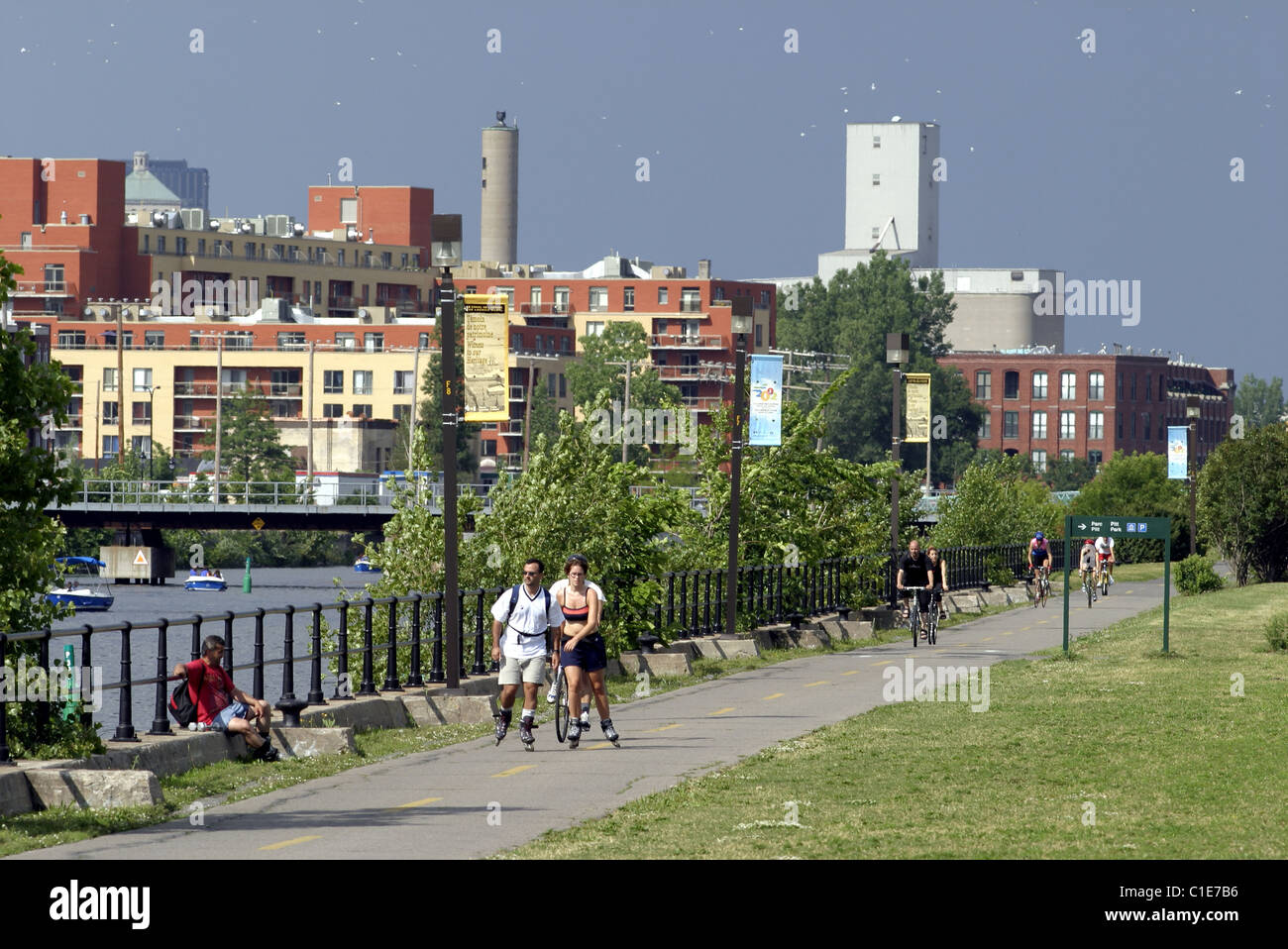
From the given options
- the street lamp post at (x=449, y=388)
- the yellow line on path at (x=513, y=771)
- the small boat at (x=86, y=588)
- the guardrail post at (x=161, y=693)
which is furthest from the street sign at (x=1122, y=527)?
the small boat at (x=86, y=588)

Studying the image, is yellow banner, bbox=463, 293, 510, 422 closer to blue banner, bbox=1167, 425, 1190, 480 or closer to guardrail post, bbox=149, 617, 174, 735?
guardrail post, bbox=149, 617, 174, 735

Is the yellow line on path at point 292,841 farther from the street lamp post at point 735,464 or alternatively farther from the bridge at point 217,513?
the bridge at point 217,513

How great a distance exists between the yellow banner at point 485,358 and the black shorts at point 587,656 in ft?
16.0

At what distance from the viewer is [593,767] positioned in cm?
1766

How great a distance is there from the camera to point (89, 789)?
1479cm

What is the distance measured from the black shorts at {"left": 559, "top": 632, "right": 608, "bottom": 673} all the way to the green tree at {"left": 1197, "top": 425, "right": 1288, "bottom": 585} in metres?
42.8

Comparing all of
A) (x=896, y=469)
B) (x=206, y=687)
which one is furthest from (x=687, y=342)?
(x=206, y=687)

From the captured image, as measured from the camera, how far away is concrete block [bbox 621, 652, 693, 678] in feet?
91.2

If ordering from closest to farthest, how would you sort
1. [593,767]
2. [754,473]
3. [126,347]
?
1. [593,767]
2. [754,473]
3. [126,347]

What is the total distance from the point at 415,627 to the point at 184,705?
16.4 ft

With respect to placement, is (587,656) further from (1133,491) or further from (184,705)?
(1133,491)

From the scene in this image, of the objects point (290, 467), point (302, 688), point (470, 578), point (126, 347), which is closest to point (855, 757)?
point (470, 578)

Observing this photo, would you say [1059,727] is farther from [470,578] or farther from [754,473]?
[754,473]

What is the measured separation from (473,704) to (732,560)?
37.8 ft
